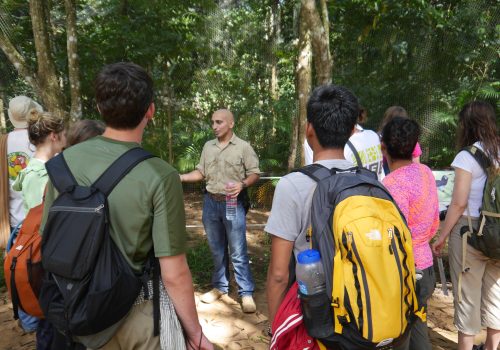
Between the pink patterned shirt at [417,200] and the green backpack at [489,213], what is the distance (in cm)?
41

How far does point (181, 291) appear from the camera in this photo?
1.56m

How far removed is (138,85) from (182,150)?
7.93m

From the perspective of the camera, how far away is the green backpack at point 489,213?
2.45 m

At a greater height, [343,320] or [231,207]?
[343,320]

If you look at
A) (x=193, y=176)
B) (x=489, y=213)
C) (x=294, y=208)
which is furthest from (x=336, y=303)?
(x=193, y=176)

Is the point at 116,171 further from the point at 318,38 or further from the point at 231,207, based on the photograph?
the point at 318,38

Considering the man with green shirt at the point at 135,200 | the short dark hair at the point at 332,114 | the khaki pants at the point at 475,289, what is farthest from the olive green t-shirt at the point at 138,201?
the khaki pants at the point at 475,289

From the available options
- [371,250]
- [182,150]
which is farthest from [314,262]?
[182,150]

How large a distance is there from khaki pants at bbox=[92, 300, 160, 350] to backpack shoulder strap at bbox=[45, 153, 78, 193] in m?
0.54

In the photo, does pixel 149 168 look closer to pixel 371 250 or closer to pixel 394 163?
pixel 371 250

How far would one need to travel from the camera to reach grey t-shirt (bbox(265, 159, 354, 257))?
1599 millimetres

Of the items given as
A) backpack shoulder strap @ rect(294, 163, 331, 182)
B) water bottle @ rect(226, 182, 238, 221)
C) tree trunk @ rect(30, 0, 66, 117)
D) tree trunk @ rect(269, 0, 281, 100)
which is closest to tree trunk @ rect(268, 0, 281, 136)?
tree trunk @ rect(269, 0, 281, 100)

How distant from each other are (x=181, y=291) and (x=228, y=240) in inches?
92.6

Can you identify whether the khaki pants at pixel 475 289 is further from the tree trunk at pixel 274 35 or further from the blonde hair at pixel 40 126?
the tree trunk at pixel 274 35
